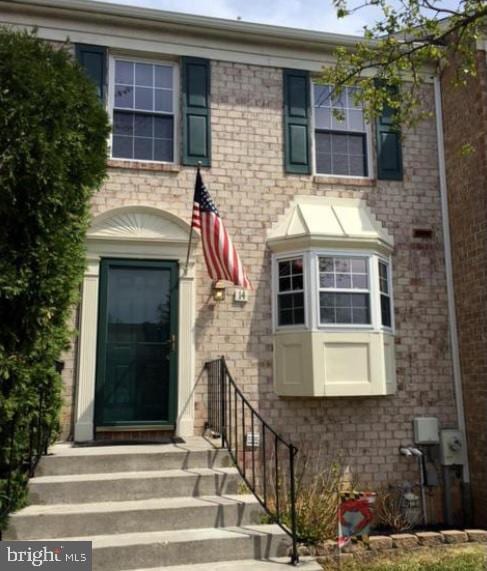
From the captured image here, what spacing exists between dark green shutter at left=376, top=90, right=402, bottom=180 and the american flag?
9.45 feet

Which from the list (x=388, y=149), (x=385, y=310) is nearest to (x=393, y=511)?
(x=385, y=310)

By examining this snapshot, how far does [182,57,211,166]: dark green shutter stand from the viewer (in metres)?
7.27

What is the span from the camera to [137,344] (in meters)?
6.77

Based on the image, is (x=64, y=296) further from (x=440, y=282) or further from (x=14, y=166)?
(x=440, y=282)

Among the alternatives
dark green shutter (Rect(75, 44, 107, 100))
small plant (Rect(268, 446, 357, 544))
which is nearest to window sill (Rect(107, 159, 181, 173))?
dark green shutter (Rect(75, 44, 107, 100))

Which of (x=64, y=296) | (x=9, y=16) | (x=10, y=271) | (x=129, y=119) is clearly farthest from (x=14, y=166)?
(x=9, y=16)

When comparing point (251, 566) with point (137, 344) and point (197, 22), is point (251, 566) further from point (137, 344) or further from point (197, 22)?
point (197, 22)

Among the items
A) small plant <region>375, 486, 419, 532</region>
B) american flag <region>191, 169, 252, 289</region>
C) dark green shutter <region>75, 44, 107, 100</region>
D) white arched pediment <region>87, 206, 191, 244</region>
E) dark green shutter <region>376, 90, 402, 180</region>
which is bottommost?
small plant <region>375, 486, 419, 532</region>

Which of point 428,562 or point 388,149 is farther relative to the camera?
point 388,149

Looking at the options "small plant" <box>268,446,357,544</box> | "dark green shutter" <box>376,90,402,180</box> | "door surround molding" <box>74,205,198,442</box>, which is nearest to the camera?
"small plant" <box>268,446,357,544</box>

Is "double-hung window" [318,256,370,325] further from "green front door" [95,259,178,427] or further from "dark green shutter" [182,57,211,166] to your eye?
"dark green shutter" [182,57,211,166]

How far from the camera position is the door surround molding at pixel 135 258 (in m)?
6.48

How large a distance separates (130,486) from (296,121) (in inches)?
202

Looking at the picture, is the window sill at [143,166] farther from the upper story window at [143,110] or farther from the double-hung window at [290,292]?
the double-hung window at [290,292]
